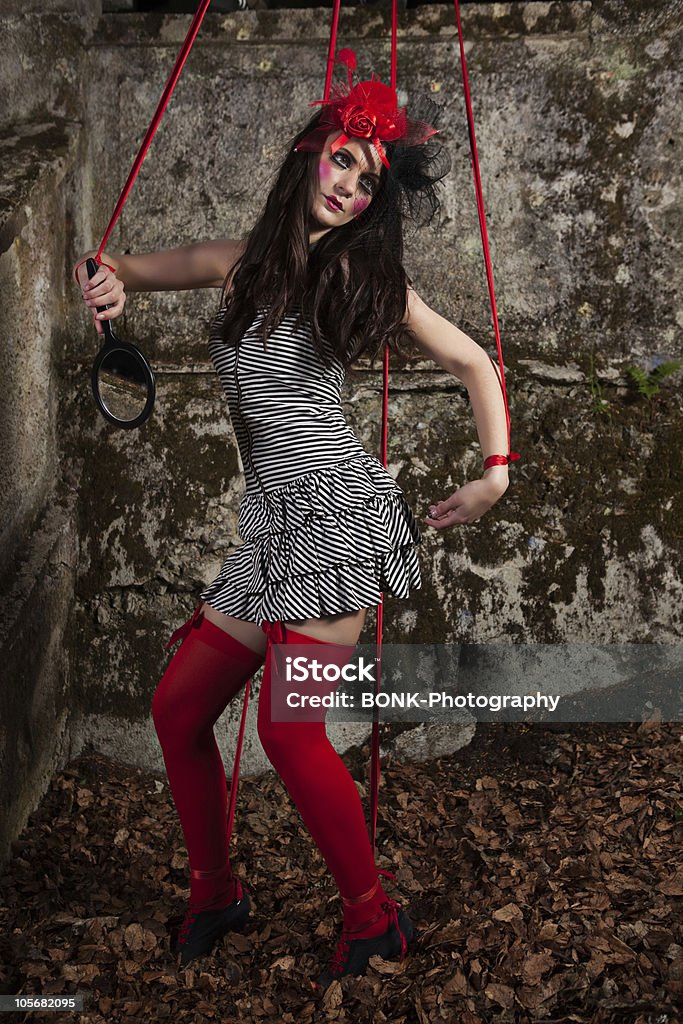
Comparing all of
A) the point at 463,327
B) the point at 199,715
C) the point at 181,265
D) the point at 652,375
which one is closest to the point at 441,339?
the point at 181,265

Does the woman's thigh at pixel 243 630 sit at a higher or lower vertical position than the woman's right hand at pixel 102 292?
lower

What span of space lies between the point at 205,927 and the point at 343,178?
1.99m

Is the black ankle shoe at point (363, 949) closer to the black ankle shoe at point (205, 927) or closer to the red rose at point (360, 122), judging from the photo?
the black ankle shoe at point (205, 927)

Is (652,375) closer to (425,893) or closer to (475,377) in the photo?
(475,377)

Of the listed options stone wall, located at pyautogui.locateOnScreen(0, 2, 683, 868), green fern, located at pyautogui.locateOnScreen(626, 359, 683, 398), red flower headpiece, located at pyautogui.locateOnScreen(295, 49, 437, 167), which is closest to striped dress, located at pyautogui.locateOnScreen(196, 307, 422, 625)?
red flower headpiece, located at pyautogui.locateOnScreen(295, 49, 437, 167)

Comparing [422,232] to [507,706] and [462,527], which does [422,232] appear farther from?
[507,706]

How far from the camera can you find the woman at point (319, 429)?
8.13 ft

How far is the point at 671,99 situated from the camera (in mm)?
3744

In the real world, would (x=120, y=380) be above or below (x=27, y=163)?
below

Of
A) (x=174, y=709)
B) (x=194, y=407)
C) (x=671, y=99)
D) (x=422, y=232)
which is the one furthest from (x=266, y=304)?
(x=671, y=99)

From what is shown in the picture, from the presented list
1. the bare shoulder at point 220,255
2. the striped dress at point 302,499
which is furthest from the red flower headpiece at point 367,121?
the striped dress at point 302,499

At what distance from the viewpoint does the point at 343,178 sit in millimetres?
2471

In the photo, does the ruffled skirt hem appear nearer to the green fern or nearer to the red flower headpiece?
the red flower headpiece

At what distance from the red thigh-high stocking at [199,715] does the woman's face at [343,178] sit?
1.05 metres
